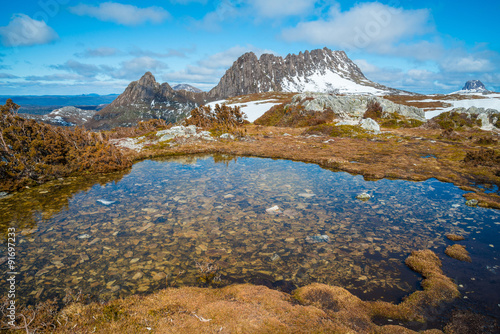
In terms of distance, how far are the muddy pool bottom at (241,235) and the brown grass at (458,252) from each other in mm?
244

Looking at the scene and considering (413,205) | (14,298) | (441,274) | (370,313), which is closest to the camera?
(370,313)

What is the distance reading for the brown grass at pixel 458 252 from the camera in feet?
26.1

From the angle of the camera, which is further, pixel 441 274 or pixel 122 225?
pixel 122 225

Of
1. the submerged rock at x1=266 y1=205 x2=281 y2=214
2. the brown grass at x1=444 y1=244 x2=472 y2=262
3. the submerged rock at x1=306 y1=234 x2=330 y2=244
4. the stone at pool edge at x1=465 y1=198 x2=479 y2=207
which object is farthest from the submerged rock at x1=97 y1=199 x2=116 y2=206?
the stone at pool edge at x1=465 y1=198 x2=479 y2=207

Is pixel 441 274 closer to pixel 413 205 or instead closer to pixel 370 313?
pixel 370 313

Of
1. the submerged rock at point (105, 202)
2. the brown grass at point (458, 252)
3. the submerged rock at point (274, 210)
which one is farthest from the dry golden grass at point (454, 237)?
the submerged rock at point (105, 202)

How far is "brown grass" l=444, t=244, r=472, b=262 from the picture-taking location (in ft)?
26.1

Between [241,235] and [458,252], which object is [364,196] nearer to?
[458,252]

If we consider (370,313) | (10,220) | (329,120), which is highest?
(329,120)

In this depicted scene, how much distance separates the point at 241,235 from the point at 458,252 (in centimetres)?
791

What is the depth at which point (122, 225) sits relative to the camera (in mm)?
10367

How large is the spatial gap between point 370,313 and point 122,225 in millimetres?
9958

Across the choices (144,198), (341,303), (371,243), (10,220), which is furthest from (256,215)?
(10,220)

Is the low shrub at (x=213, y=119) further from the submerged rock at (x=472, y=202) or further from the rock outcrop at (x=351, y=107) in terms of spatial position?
the submerged rock at (x=472, y=202)
